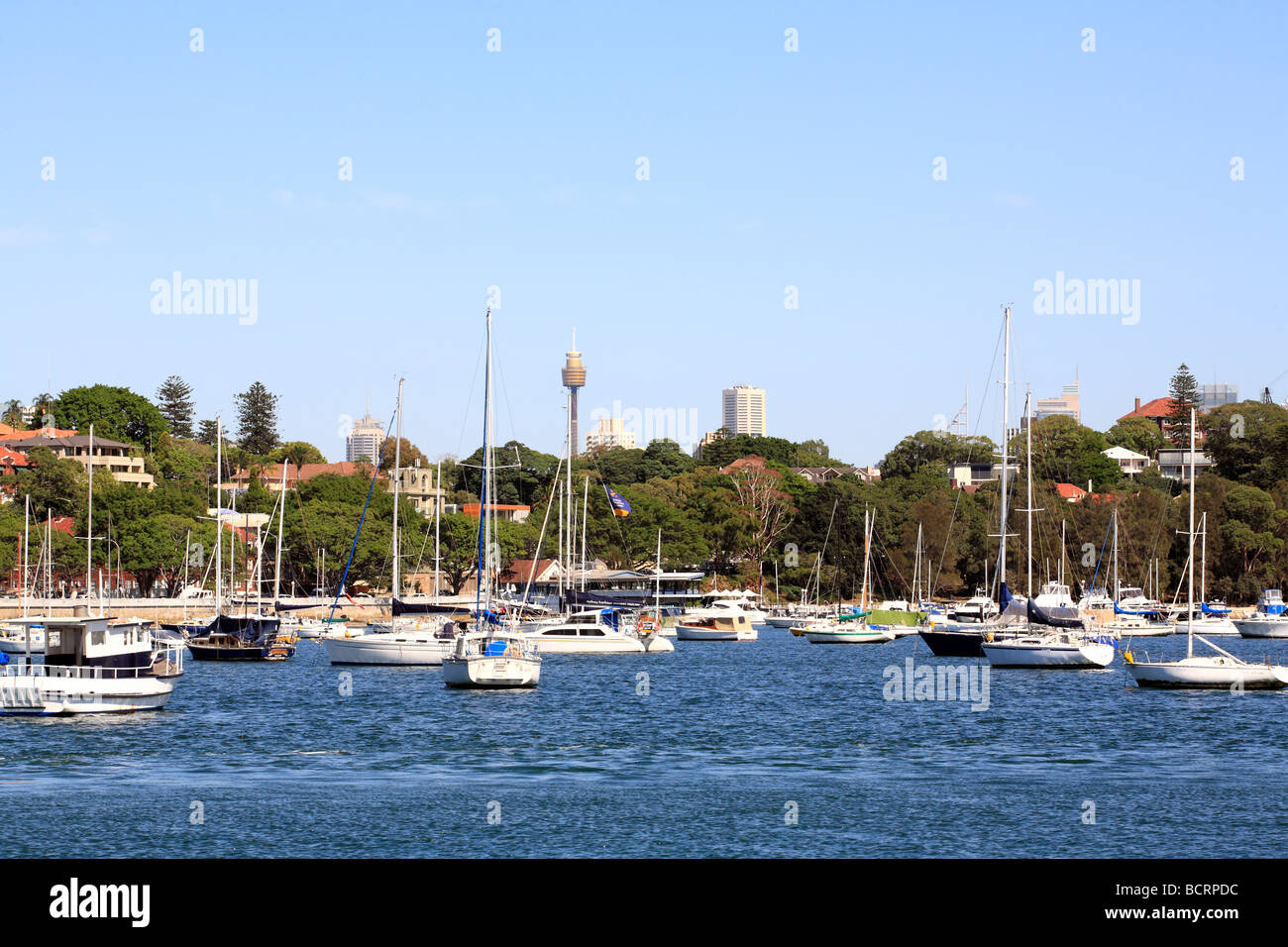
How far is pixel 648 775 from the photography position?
29.4 meters

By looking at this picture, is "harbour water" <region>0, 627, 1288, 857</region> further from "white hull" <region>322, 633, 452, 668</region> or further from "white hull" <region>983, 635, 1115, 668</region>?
"white hull" <region>322, 633, 452, 668</region>

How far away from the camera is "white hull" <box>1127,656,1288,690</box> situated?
47.7 m

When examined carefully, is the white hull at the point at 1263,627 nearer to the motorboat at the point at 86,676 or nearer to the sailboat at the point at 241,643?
the sailboat at the point at 241,643

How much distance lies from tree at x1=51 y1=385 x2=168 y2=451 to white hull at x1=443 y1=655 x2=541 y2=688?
12207cm

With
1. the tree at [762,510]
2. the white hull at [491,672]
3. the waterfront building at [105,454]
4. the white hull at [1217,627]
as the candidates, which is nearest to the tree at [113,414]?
the waterfront building at [105,454]

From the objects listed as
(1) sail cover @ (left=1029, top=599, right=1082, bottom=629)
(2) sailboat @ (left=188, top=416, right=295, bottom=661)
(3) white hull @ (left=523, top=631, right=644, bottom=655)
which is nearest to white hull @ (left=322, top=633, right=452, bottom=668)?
(2) sailboat @ (left=188, top=416, right=295, bottom=661)

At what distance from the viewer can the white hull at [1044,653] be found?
2258 inches

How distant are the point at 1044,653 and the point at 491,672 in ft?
78.3

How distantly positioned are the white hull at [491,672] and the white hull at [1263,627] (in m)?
63.2

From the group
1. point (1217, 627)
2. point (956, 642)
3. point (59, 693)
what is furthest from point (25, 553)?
point (1217, 627)

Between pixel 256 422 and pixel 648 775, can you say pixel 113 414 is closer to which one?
pixel 256 422

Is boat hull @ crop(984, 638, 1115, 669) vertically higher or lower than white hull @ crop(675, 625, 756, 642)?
higher

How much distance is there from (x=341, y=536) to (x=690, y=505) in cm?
4698
